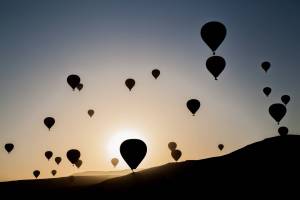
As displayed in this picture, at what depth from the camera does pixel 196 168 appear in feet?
216

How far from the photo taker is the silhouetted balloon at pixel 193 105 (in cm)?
4031

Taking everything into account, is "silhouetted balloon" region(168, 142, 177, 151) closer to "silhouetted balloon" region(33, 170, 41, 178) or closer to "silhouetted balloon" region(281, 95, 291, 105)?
"silhouetted balloon" region(281, 95, 291, 105)

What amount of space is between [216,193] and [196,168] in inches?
777

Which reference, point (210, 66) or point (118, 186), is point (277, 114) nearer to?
point (210, 66)

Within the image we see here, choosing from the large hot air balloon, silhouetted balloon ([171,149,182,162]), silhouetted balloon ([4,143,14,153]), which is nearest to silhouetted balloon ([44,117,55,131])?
the large hot air balloon

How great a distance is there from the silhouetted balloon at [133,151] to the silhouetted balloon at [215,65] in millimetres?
10805

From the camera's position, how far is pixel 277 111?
140ft

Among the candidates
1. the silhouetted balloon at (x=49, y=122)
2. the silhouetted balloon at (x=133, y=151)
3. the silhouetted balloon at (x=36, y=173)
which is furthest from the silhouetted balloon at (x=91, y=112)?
the silhouetted balloon at (x=36, y=173)

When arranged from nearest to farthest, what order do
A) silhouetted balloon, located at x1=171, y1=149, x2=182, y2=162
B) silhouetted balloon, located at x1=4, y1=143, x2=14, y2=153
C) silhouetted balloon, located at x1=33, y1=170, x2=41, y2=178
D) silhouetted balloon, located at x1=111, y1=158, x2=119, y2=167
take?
1. silhouetted balloon, located at x1=4, y1=143, x2=14, y2=153
2. silhouetted balloon, located at x1=171, y1=149, x2=182, y2=162
3. silhouetted balloon, located at x1=33, y1=170, x2=41, y2=178
4. silhouetted balloon, located at x1=111, y1=158, x2=119, y2=167

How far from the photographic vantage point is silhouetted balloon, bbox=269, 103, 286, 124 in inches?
1640

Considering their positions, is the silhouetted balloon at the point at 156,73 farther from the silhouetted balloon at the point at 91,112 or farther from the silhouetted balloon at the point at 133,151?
the silhouetted balloon at the point at 91,112

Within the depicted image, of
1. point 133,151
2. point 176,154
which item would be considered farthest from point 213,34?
point 176,154

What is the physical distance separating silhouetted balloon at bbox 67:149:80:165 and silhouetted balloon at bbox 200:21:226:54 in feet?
97.6

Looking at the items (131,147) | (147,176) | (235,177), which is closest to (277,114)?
(235,177)
